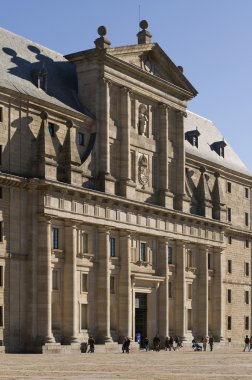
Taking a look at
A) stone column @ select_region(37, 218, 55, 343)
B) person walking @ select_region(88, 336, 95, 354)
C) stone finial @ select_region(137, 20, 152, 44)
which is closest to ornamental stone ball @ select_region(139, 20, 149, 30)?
stone finial @ select_region(137, 20, 152, 44)

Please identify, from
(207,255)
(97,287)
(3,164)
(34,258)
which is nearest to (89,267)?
(97,287)

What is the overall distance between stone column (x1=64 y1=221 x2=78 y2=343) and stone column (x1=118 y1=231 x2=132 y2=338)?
6.90 meters

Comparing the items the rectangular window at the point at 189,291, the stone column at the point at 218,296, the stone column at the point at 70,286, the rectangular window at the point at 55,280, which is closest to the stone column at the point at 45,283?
the rectangular window at the point at 55,280

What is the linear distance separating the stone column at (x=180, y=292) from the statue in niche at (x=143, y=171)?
7.56 m

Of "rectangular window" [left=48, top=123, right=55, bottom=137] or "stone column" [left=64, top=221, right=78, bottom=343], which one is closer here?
"stone column" [left=64, top=221, right=78, bottom=343]

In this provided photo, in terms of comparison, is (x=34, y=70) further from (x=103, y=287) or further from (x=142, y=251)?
(x=142, y=251)

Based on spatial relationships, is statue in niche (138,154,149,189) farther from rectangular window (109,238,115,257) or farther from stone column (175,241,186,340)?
rectangular window (109,238,115,257)

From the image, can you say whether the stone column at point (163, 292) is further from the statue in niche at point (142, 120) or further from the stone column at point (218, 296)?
the stone column at point (218, 296)

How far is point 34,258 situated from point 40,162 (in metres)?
7.70

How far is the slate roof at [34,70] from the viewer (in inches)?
2916

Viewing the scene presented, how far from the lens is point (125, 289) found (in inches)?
3145

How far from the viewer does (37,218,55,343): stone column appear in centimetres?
6988

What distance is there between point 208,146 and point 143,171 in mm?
21615

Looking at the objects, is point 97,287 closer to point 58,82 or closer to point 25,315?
point 25,315
